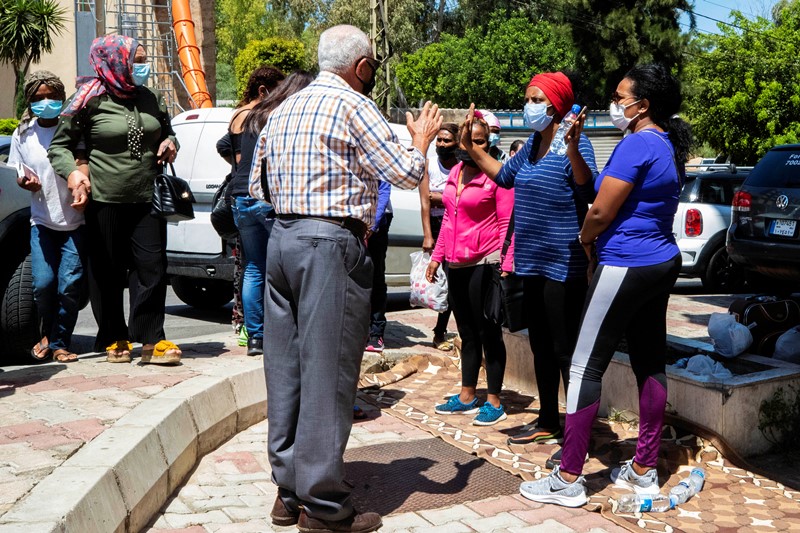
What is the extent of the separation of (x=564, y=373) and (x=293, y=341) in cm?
184

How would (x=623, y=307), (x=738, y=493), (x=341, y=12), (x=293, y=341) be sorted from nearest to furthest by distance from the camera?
(x=293, y=341), (x=623, y=307), (x=738, y=493), (x=341, y=12)

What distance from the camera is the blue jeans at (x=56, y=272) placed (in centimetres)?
637

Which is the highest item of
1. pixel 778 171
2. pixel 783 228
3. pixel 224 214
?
pixel 778 171

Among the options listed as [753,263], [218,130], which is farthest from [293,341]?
[753,263]

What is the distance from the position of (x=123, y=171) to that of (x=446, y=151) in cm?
213

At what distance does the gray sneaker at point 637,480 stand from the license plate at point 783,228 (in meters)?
5.64

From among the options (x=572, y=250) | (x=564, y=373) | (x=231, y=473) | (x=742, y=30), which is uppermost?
(x=742, y=30)

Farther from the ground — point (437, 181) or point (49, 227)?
point (437, 181)

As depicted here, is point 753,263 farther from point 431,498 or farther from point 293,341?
point 293,341

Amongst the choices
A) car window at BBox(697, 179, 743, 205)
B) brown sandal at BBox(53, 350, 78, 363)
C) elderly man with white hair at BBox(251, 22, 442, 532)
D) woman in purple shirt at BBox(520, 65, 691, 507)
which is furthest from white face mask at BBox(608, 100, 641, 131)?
car window at BBox(697, 179, 743, 205)

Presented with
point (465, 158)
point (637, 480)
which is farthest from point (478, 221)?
point (637, 480)

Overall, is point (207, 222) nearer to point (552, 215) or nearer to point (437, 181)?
point (437, 181)

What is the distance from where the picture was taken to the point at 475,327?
579 cm

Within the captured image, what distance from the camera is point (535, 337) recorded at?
16.9 feet
